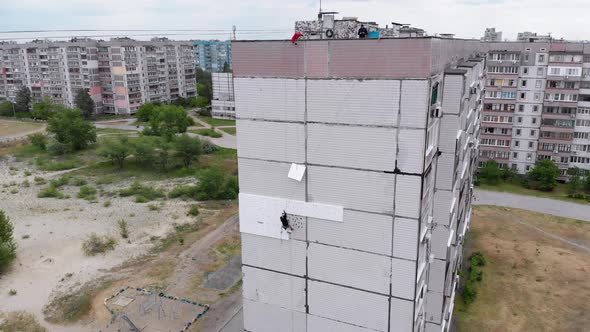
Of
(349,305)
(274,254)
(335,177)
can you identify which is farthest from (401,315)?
(335,177)

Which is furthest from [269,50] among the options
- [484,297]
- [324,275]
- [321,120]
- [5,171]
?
[5,171]

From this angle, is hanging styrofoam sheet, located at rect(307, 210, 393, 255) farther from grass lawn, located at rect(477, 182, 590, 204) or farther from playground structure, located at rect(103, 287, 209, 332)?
grass lawn, located at rect(477, 182, 590, 204)

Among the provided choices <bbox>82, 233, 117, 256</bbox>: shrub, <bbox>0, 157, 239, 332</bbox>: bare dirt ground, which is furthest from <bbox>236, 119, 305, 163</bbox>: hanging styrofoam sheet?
<bbox>82, 233, 117, 256</bbox>: shrub

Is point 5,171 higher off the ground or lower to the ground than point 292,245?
lower

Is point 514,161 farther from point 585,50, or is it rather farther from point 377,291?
point 377,291

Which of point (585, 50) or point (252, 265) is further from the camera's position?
point (585, 50)

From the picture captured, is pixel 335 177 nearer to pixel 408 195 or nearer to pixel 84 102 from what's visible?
pixel 408 195
